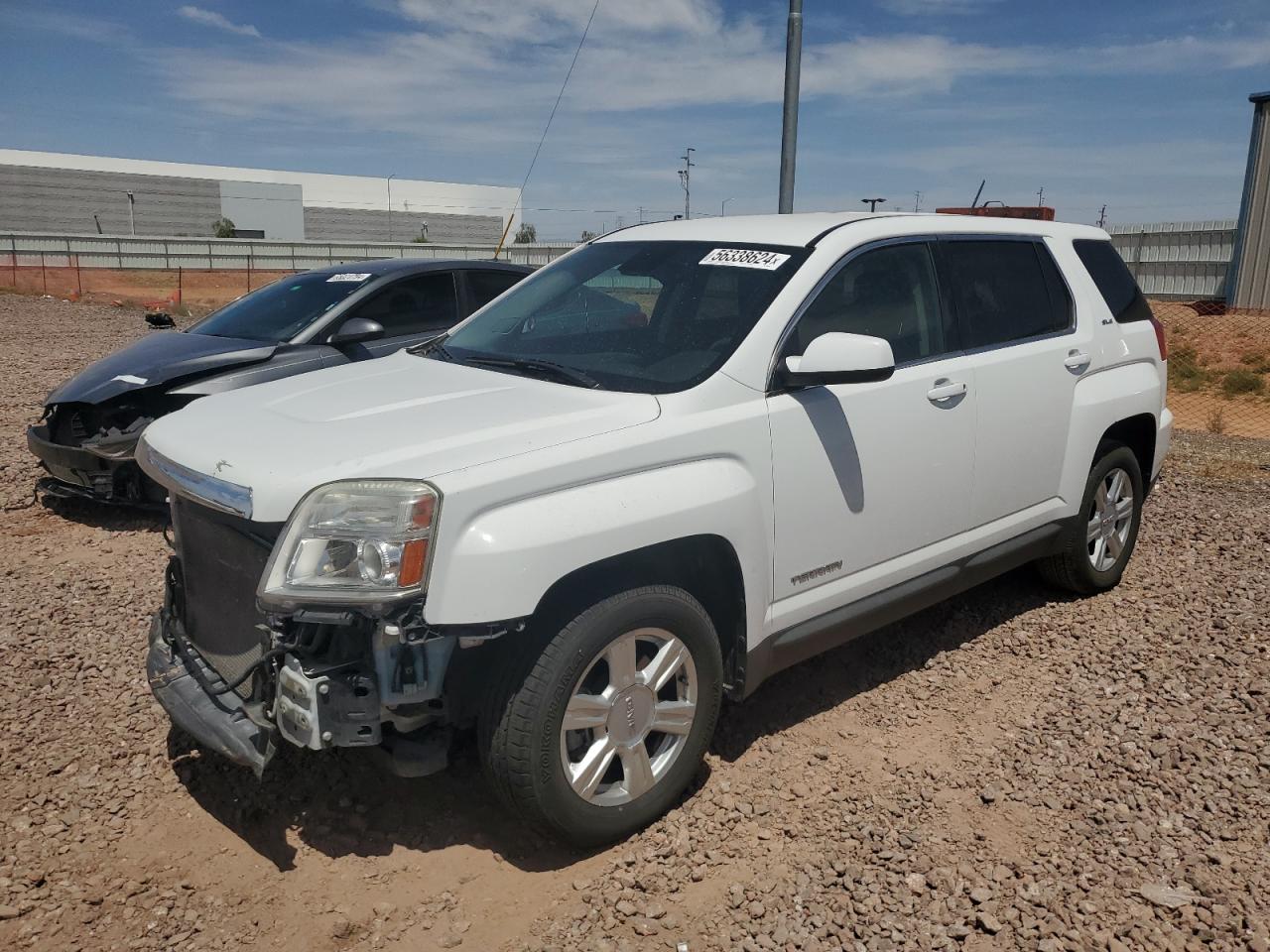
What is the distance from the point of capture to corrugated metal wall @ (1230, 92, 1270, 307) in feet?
70.0

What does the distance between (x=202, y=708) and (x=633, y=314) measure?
2.06 meters

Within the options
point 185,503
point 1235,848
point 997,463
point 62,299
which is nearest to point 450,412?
point 185,503

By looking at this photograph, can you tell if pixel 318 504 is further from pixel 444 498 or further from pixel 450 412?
pixel 450 412

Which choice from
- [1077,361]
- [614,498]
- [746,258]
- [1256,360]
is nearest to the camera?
[614,498]

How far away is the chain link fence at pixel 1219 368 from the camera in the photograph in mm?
15164

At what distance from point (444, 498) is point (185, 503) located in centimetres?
114

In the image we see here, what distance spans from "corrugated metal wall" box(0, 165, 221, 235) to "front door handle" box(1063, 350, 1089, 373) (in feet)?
258

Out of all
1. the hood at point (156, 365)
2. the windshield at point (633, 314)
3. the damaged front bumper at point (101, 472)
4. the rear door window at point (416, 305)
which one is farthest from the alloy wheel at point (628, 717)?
the rear door window at point (416, 305)

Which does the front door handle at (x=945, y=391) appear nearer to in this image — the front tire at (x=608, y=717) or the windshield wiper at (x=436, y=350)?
the front tire at (x=608, y=717)

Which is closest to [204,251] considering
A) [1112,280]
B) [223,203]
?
[223,203]

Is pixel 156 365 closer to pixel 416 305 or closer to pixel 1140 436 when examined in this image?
pixel 416 305

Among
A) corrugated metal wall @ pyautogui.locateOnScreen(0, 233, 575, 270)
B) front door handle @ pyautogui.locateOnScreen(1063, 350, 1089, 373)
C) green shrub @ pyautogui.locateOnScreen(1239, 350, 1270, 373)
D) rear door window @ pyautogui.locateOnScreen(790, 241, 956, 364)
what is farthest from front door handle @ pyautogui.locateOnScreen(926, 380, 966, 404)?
corrugated metal wall @ pyautogui.locateOnScreen(0, 233, 575, 270)

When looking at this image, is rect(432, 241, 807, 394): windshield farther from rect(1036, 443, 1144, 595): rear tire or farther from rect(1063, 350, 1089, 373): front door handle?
rect(1036, 443, 1144, 595): rear tire

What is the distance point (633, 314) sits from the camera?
3953mm
